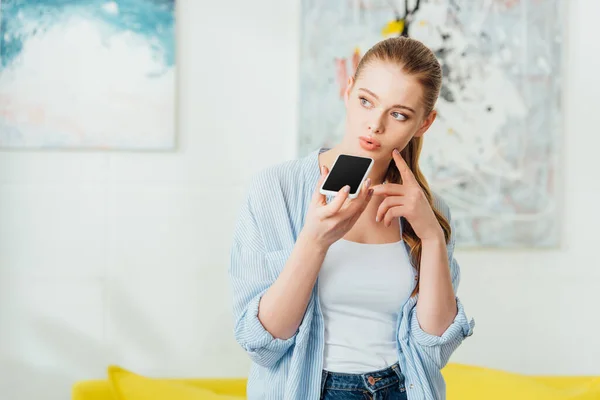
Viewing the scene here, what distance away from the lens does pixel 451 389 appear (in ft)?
7.22

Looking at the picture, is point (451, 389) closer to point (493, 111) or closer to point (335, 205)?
point (493, 111)

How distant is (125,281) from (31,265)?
0.28 meters

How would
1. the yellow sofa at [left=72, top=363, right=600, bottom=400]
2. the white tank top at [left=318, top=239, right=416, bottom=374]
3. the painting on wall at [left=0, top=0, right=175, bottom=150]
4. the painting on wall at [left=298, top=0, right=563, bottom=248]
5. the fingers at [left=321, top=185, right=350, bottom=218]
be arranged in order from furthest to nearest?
the painting on wall at [left=298, top=0, right=563, bottom=248], the painting on wall at [left=0, top=0, right=175, bottom=150], the yellow sofa at [left=72, top=363, right=600, bottom=400], the white tank top at [left=318, top=239, right=416, bottom=374], the fingers at [left=321, top=185, right=350, bottom=218]

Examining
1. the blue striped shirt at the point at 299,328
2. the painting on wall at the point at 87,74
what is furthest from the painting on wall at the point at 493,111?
the blue striped shirt at the point at 299,328

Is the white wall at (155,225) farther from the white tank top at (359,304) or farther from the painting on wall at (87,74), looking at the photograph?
the white tank top at (359,304)

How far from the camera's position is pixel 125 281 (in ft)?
7.66

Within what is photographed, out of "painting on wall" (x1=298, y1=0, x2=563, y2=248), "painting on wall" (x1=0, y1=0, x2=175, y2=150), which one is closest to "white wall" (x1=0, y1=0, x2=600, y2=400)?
"painting on wall" (x1=0, y1=0, x2=175, y2=150)

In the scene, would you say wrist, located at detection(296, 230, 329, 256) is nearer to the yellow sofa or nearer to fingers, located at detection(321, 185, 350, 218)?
fingers, located at detection(321, 185, 350, 218)

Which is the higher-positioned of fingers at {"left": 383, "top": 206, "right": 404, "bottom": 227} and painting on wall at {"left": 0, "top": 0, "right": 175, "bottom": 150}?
painting on wall at {"left": 0, "top": 0, "right": 175, "bottom": 150}

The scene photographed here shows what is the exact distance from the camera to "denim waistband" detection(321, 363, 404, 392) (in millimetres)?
1253

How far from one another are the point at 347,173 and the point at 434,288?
27 centimetres

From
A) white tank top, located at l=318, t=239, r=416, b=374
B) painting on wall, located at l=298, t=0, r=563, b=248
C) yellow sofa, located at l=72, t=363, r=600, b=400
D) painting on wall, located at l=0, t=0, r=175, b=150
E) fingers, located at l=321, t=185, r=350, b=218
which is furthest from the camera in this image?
painting on wall, located at l=298, t=0, r=563, b=248

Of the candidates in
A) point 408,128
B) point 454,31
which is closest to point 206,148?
point 454,31

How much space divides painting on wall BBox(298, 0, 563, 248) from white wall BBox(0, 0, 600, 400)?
1.05 feet
